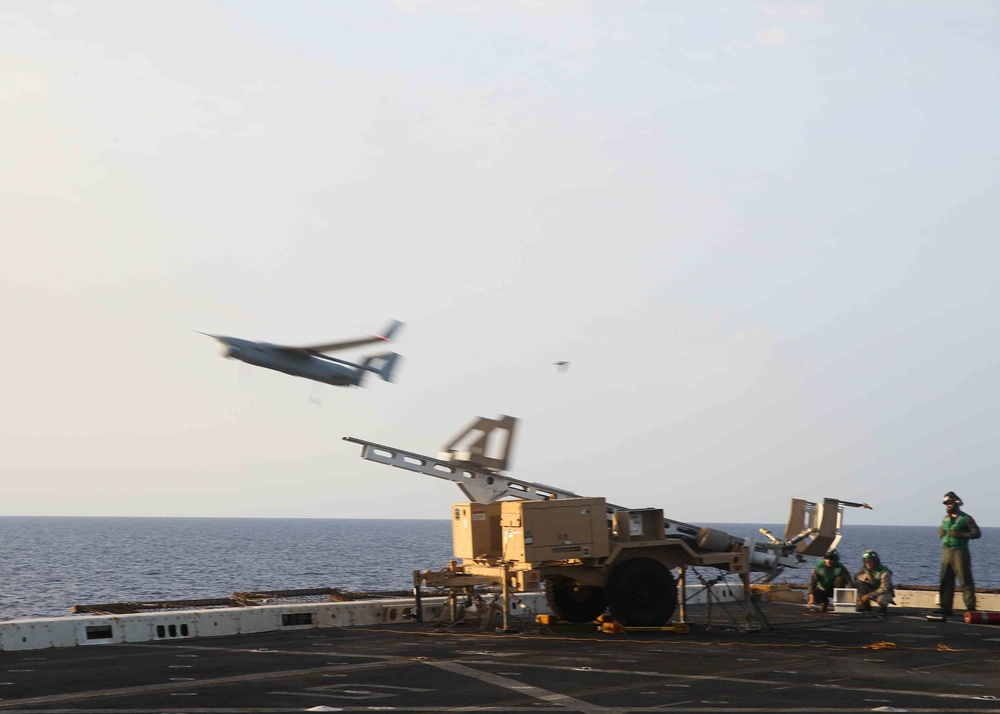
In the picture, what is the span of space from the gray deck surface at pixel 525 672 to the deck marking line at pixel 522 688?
0.02m

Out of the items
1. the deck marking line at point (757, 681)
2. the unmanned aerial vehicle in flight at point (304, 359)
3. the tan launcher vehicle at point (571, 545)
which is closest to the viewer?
the deck marking line at point (757, 681)

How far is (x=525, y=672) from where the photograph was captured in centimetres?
1409

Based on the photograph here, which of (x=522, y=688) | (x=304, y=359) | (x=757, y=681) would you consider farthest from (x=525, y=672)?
(x=304, y=359)

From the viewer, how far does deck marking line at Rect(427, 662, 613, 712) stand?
11453 mm

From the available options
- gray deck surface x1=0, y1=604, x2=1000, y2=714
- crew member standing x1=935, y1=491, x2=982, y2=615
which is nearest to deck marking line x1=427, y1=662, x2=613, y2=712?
gray deck surface x1=0, y1=604, x2=1000, y2=714

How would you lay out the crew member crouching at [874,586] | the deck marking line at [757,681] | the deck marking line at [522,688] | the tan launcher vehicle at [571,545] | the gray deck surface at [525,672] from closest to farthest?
the deck marking line at [522,688] → the gray deck surface at [525,672] → the deck marking line at [757,681] → the tan launcher vehicle at [571,545] → the crew member crouching at [874,586]

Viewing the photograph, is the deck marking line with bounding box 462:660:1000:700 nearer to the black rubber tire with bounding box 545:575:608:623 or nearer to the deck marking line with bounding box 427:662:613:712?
the deck marking line with bounding box 427:662:613:712

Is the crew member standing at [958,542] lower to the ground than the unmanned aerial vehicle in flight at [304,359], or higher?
lower

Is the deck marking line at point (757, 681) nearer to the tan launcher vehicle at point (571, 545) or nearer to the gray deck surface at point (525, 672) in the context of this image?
the gray deck surface at point (525, 672)

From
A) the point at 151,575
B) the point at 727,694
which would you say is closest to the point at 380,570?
the point at 151,575

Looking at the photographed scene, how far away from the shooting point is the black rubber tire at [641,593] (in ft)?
64.5

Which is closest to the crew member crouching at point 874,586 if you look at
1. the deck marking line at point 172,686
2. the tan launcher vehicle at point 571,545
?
the tan launcher vehicle at point 571,545

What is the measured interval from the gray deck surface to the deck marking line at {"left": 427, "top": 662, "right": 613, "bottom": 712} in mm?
23

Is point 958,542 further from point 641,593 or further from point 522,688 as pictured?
point 522,688
